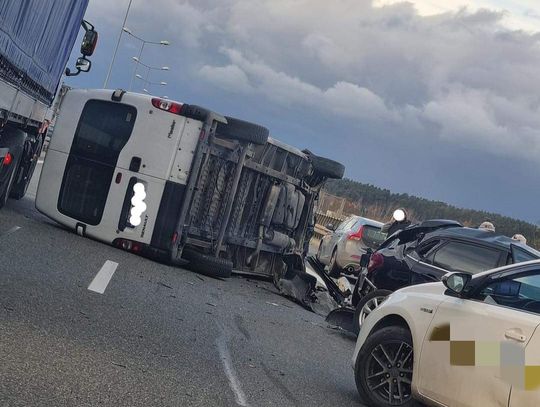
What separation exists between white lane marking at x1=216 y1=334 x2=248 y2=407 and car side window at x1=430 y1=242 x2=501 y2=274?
255 centimetres

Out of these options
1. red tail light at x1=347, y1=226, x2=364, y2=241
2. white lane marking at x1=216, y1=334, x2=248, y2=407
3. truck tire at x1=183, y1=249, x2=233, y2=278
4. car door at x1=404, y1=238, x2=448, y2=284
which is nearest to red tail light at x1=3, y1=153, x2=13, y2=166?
truck tire at x1=183, y1=249, x2=233, y2=278

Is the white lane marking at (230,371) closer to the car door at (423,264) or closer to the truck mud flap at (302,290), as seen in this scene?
the car door at (423,264)

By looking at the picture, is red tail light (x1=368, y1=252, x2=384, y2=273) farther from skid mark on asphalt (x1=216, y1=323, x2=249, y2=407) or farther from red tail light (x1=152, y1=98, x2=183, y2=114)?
red tail light (x1=152, y1=98, x2=183, y2=114)

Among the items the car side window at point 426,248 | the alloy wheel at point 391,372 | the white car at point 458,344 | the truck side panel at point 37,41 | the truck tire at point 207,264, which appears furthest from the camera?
the truck tire at point 207,264

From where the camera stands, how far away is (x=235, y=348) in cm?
686

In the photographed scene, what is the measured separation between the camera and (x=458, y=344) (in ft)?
16.1

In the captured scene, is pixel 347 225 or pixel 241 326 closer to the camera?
pixel 241 326

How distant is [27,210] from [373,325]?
28.3ft

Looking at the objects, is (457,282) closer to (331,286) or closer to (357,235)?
(331,286)

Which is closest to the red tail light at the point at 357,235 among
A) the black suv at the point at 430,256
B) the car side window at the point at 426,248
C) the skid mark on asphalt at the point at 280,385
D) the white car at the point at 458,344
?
the black suv at the point at 430,256

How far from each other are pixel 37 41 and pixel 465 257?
19.0ft

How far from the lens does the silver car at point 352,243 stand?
1554 centimetres

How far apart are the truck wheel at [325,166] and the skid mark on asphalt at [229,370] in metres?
5.54

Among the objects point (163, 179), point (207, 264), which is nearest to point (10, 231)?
point (163, 179)
